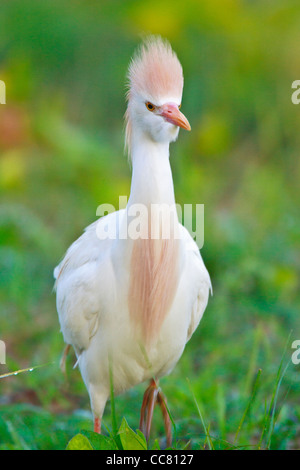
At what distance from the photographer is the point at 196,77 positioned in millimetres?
4965

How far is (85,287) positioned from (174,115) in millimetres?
595

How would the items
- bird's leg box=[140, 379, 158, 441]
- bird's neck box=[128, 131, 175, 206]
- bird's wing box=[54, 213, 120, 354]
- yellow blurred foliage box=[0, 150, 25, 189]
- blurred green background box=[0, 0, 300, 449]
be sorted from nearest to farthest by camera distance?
1. bird's neck box=[128, 131, 175, 206]
2. bird's wing box=[54, 213, 120, 354]
3. bird's leg box=[140, 379, 158, 441]
4. blurred green background box=[0, 0, 300, 449]
5. yellow blurred foliage box=[0, 150, 25, 189]

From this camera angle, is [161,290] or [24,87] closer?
[161,290]

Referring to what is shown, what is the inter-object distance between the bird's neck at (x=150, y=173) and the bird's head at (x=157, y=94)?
3 cm

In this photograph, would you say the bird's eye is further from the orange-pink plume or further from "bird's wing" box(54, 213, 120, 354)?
"bird's wing" box(54, 213, 120, 354)

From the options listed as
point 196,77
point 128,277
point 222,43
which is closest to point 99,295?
point 128,277

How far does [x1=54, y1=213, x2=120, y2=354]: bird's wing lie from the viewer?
6.58ft

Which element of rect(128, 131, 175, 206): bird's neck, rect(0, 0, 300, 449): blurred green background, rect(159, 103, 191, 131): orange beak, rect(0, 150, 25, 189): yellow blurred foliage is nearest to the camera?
rect(159, 103, 191, 131): orange beak

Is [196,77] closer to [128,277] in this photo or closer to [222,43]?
[222,43]

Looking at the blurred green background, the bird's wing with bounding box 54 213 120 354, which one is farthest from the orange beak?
the blurred green background
